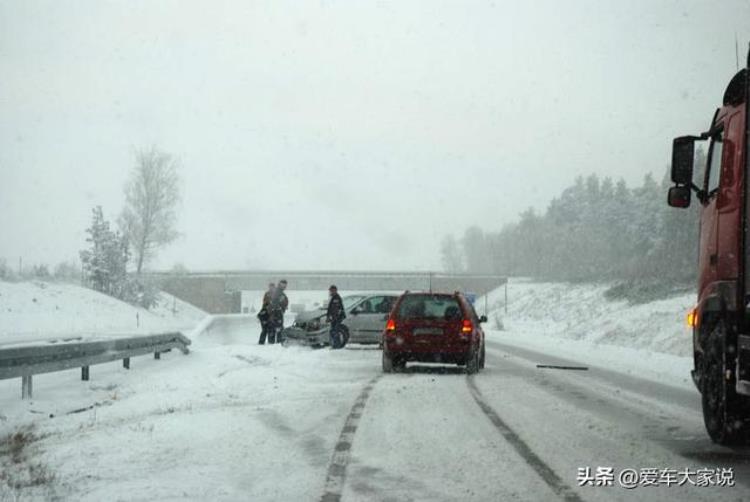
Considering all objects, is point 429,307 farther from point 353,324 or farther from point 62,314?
point 62,314

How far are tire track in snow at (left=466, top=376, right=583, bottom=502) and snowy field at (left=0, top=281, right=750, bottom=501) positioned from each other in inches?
1.0

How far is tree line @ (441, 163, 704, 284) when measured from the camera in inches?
3119

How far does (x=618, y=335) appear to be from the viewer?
3269 cm

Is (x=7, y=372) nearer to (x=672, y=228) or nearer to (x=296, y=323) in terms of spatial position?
(x=296, y=323)

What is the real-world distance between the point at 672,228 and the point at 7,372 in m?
76.2

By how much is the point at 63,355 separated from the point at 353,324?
1390 cm

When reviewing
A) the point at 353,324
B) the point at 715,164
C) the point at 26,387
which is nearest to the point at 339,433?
the point at 715,164

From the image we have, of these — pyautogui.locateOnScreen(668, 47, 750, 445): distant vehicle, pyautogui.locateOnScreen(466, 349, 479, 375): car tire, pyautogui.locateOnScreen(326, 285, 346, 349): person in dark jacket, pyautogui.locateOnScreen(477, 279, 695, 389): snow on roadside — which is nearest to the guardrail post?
pyautogui.locateOnScreen(466, 349, 479, 375): car tire

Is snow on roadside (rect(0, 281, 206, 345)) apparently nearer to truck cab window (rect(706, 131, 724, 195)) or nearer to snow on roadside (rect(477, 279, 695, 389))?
snow on roadside (rect(477, 279, 695, 389))

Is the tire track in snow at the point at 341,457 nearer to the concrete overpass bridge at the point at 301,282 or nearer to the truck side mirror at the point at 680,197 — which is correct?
the truck side mirror at the point at 680,197

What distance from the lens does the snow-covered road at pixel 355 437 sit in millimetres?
6586

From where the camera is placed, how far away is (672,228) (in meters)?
81.1

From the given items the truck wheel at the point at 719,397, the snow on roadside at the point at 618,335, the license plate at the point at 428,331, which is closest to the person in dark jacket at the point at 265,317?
the snow on roadside at the point at 618,335

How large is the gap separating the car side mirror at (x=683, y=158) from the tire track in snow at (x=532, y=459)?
3.04 metres
